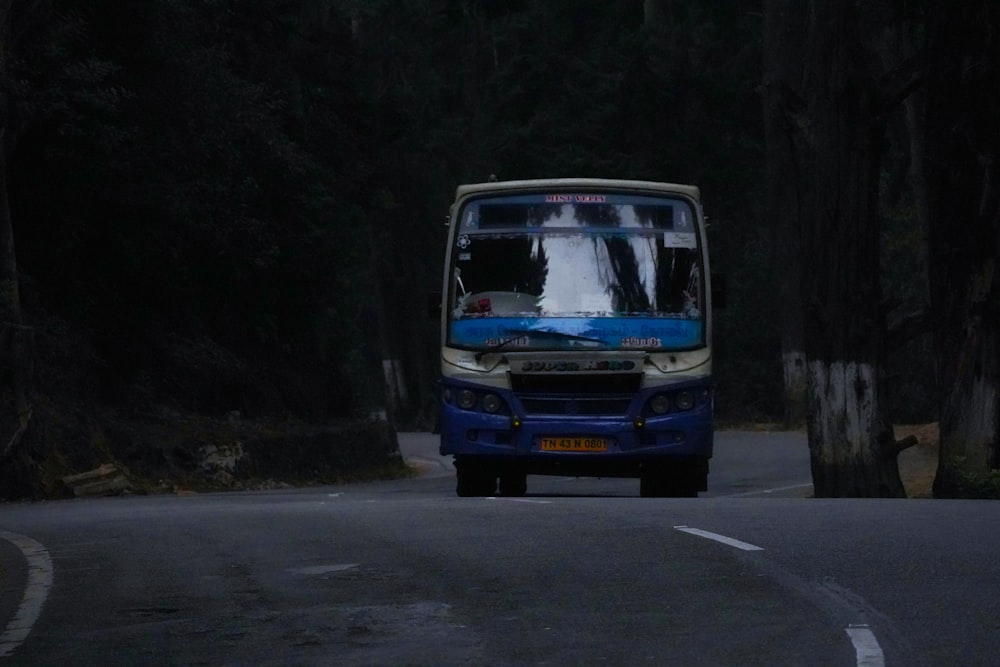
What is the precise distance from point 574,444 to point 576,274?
1.73 meters

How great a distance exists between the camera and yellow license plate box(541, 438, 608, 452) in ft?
61.6

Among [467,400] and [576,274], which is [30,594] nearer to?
[467,400]

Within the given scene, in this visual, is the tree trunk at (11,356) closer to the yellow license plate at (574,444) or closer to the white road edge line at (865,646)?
the yellow license plate at (574,444)

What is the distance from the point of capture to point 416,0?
61.3m

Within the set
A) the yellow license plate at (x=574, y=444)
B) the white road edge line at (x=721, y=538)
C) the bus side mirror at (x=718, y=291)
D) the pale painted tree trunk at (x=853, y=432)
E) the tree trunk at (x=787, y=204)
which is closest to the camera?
the white road edge line at (x=721, y=538)

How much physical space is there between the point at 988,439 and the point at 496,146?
1482 inches

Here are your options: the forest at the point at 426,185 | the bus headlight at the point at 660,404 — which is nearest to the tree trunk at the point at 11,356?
the forest at the point at 426,185

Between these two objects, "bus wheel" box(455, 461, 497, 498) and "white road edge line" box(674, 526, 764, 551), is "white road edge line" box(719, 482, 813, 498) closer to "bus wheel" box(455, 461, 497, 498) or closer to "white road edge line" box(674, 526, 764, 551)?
"bus wheel" box(455, 461, 497, 498)

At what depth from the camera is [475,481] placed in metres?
20.4

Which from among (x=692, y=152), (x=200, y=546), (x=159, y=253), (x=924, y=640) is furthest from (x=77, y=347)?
(x=692, y=152)

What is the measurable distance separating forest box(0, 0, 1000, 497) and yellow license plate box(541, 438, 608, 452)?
5.13 m

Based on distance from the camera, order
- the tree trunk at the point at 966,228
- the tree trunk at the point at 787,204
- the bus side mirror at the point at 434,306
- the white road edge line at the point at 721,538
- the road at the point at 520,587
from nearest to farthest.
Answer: the road at the point at 520,587, the white road edge line at the point at 721,538, the bus side mirror at the point at 434,306, the tree trunk at the point at 966,228, the tree trunk at the point at 787,204

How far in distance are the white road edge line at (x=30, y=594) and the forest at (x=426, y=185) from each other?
450 inches

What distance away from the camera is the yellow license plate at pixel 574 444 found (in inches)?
739
